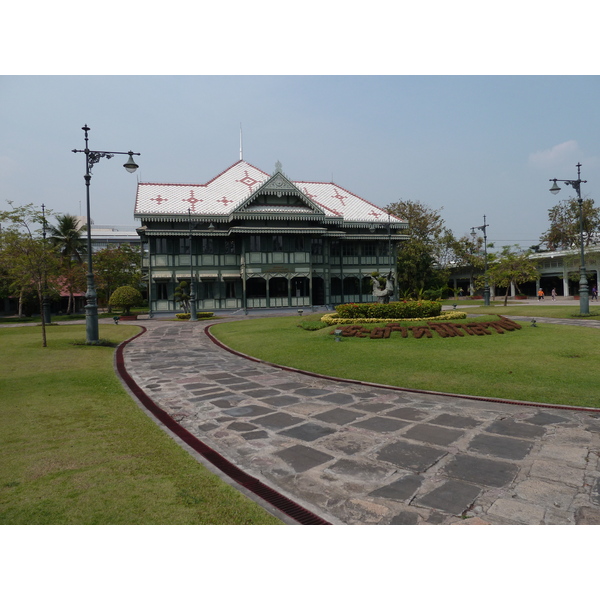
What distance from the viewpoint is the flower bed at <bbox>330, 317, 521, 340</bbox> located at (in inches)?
563

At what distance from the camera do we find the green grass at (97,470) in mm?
3594

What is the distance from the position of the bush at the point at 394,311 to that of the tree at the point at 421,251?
78.8 ft

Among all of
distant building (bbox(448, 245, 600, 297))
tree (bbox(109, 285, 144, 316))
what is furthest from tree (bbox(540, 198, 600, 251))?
tree (bbox(109, 285, 144, 316))

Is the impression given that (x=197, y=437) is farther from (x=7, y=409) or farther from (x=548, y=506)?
(x=548, y=506)

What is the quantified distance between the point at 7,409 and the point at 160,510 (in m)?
5.07

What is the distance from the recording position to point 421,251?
43.3 metres

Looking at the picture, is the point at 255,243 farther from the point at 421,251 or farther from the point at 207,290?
the point at 421,251

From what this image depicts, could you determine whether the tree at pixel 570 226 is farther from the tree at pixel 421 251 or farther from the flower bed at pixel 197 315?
the flower bed at pixel 197 315

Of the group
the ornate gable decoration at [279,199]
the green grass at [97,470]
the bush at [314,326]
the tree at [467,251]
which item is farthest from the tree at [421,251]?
the green grass at [97,470]

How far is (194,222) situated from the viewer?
101ft

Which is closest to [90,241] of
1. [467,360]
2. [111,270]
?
[467,360]

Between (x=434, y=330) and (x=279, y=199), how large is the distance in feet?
71.2

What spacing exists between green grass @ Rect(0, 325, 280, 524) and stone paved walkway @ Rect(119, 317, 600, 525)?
68 centimetres

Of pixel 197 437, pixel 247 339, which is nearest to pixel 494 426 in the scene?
pixel 197 437
